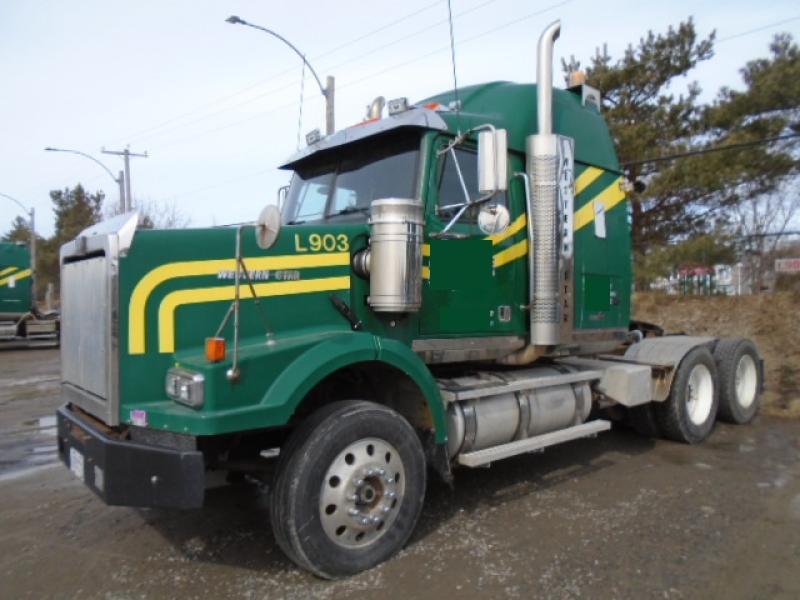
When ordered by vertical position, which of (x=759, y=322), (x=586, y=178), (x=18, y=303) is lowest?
(x=759, y=322)

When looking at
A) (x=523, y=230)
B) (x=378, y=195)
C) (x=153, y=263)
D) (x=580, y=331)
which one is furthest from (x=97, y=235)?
(x=580, y=331)

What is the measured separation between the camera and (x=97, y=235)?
3781 millimetres

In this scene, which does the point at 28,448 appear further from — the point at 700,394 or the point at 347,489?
the point at 700,394

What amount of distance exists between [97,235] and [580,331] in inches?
157

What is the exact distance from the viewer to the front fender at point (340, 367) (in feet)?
11.5

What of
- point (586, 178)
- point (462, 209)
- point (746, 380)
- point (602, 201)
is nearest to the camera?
point (462, 209)

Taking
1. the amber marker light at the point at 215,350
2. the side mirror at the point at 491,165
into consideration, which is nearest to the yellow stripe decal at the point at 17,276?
the amber marker light at the point at 215,350

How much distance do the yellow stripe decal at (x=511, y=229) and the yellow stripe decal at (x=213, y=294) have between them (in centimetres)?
144

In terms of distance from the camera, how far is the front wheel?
3.53 metres

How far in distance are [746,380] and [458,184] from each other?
17.0 ft

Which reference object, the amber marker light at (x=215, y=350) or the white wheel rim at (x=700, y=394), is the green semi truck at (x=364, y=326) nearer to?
the amber marker light at (x=215, y=350)

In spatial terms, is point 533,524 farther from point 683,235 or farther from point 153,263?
point 683,235

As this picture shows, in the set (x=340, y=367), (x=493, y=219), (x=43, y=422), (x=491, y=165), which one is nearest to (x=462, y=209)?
(x=493, y=219)

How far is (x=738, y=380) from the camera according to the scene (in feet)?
25.4
